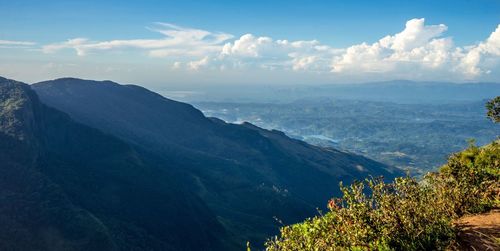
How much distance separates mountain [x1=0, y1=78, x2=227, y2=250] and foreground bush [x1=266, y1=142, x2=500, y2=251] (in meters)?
98.2

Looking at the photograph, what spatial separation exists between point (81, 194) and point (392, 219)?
458 ft

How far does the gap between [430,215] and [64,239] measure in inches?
4254

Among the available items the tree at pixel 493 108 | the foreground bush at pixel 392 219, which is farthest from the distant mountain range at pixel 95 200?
the foreground bush at pixel 392 219

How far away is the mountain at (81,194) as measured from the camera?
106 m

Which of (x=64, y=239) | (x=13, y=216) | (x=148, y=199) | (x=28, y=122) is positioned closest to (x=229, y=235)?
(x=148, y=199)

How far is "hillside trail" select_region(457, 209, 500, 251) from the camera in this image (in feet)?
37.6

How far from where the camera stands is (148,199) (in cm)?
15650

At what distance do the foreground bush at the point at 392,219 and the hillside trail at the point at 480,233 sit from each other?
356 millimetres

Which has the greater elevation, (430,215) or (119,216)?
(430,215)

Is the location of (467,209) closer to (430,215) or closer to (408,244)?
(430,215)

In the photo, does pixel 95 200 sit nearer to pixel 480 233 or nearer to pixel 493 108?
pixel 493 108

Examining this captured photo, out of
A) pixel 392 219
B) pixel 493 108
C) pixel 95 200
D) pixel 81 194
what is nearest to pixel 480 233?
pixel 392 219

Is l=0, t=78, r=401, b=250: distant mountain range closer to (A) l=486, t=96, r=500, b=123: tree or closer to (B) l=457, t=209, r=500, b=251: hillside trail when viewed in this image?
(A) l=486, t=96, r=500, b=123: tree

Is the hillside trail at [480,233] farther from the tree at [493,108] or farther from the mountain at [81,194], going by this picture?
the mountain at [81,194]
